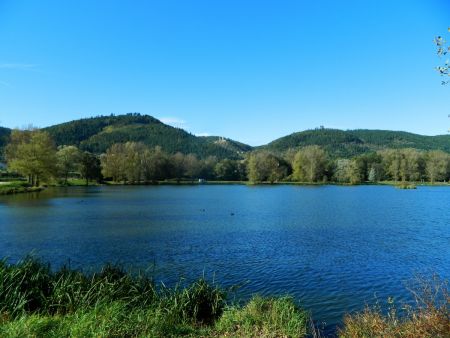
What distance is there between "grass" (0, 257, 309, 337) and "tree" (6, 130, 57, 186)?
69516 millimetres

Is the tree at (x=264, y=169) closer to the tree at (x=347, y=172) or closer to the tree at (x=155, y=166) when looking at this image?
the tree at (x=347, y=172)

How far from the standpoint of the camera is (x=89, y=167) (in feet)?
390

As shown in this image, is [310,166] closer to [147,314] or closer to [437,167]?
[437,167]

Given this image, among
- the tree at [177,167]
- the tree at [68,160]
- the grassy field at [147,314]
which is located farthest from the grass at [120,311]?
the tree at [177,167]

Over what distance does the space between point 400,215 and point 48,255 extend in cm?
3925

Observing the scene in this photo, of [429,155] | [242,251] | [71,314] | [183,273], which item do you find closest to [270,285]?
[183,273]

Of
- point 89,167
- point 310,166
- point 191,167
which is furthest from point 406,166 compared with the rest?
point 89,167

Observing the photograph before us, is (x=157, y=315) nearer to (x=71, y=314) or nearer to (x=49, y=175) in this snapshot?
(x=71, y=314)

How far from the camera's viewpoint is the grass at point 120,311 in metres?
8.76

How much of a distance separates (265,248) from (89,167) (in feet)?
342

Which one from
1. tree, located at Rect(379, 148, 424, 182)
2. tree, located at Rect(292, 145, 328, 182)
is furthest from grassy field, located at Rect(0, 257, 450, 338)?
tree, located at Rect(379, 148, 424, 182)

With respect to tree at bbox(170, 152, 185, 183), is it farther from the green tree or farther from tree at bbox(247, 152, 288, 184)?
tree at bbox(247, 152, 288, 184)

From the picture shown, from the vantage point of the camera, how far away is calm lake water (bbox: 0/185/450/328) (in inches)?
657

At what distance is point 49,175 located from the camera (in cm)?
8150
